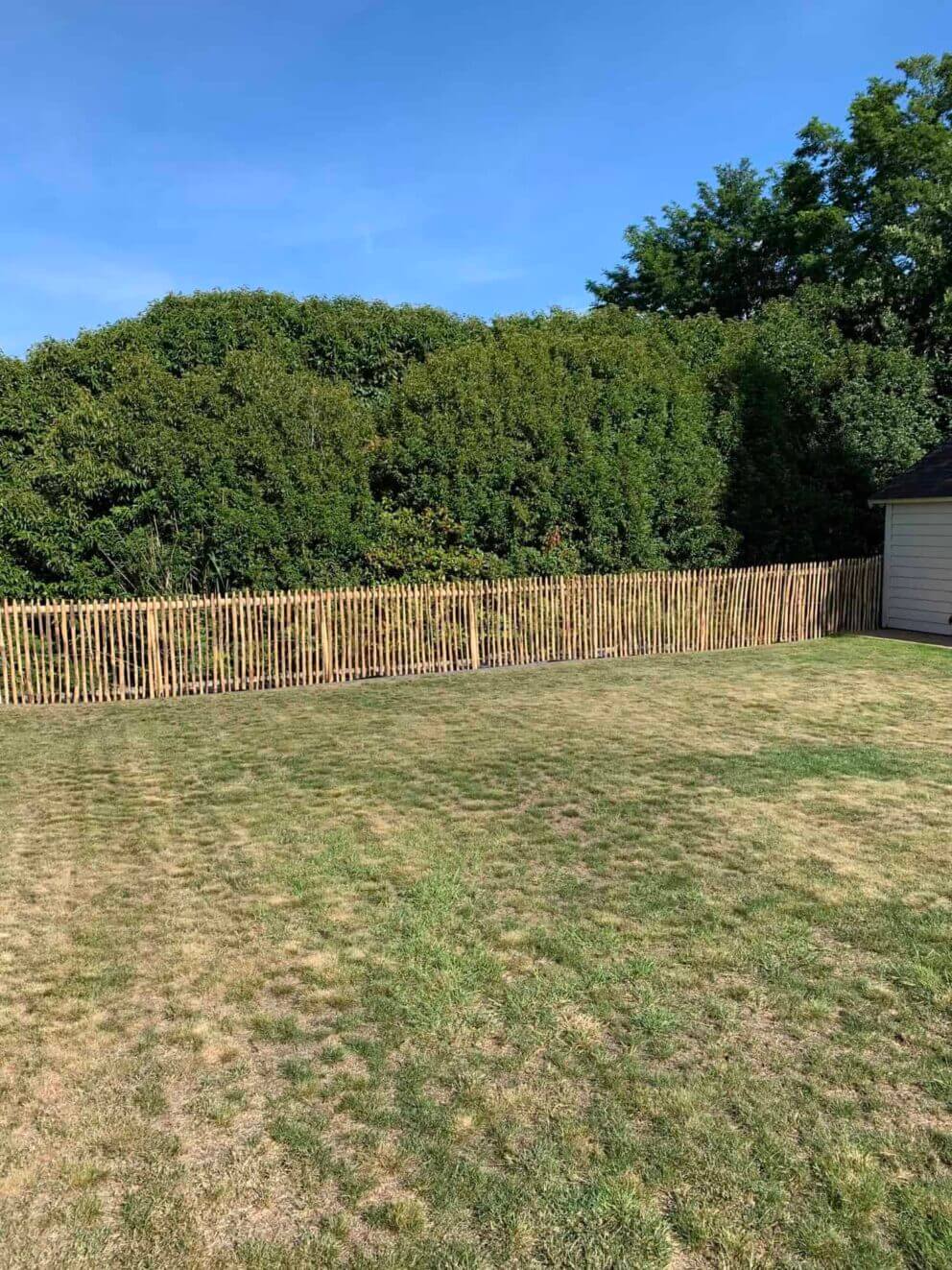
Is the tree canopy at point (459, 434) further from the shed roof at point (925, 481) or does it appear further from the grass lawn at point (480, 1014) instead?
the grass lawn at point (480, 1014)

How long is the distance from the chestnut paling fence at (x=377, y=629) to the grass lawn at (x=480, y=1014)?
420 centimetres

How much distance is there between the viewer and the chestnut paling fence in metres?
12.3

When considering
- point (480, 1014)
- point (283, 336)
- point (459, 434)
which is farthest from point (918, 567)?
point (480, 1014)

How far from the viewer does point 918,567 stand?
18828 millimetres

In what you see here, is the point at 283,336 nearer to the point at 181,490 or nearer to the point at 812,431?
the point at 181,490

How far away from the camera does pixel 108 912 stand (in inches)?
205

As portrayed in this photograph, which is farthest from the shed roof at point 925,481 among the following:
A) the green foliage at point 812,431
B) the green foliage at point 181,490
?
the green foliage at point 181,490

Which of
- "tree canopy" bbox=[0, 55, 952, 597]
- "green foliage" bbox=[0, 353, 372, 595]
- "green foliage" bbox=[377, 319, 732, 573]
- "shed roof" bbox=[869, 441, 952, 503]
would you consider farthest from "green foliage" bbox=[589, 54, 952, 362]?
"green foliage" bbox=[0, 353, 372, 595]

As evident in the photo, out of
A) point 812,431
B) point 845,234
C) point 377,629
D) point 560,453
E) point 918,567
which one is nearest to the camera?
point 377,629

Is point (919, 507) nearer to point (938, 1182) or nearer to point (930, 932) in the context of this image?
point (930, 932)

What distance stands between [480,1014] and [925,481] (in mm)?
18295

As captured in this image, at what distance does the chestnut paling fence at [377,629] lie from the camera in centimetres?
1234

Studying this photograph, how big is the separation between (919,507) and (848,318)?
8272 millimetres

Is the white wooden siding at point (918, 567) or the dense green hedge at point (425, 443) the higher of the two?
the dense green hedge at point (425, 443)
